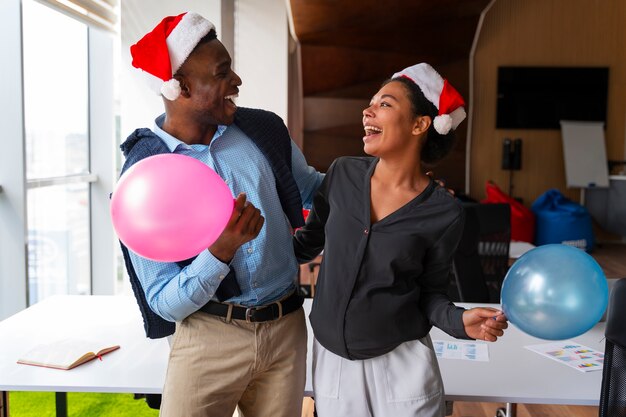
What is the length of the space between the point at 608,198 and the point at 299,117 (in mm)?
4372

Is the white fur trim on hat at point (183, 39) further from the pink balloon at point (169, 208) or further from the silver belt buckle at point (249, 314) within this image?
the silver belt buckle at point (249, 314)

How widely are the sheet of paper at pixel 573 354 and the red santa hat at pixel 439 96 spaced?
913 millimetres

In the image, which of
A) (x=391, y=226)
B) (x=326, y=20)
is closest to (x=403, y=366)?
(x=391, y=226)

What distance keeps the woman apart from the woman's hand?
0.8 inches

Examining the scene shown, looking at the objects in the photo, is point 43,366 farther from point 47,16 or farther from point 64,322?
point 47,16

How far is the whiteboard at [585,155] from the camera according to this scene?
823 cm

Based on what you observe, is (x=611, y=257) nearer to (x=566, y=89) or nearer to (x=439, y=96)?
(x=566, y=89)

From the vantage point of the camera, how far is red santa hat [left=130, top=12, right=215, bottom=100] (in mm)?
1332

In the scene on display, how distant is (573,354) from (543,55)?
7.42 meters

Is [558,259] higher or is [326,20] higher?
[326,20]

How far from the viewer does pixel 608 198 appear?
834cm

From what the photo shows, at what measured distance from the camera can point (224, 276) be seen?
1.28 m

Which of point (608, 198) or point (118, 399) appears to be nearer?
point (118, 399)

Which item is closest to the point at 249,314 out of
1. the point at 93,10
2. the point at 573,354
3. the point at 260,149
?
the point at 260,149
